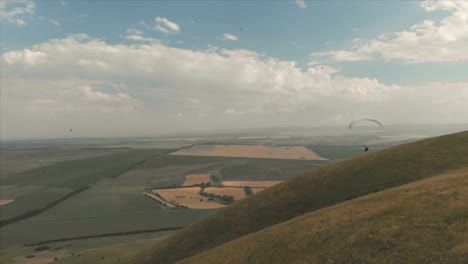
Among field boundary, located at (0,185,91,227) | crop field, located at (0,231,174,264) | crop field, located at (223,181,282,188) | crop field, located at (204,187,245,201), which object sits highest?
crop field, located at (223,181,282,188)

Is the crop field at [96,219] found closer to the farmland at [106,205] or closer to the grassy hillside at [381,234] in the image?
the farmland at [106,205]

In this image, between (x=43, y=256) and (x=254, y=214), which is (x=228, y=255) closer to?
(x=254, y=214)

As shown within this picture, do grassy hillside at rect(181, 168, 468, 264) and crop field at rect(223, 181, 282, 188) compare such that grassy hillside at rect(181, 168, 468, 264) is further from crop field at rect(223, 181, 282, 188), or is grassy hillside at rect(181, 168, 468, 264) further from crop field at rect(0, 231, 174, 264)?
crop field at rect(223, 181, 282, 188)

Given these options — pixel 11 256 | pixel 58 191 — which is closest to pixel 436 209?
pixel 11 256

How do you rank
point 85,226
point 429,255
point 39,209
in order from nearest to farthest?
point 429,255 < point 85,226 < point 39,209

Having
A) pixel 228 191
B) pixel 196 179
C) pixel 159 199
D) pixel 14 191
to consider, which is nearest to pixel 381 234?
pixel 159 199

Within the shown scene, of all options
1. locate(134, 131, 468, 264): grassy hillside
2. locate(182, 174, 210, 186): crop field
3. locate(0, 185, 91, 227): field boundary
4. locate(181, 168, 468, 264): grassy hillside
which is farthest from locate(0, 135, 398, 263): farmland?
locate(181, 168, 468, 264): grassy hillside
